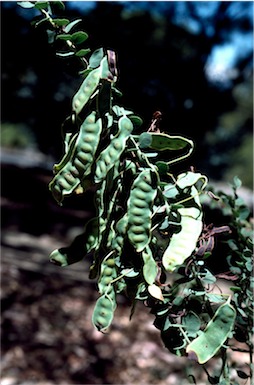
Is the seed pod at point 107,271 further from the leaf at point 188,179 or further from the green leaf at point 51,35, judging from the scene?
the green leaf at point 51,35

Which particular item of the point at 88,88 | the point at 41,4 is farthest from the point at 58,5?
the point at 88,88

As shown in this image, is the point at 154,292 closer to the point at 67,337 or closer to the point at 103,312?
the point at 103,312

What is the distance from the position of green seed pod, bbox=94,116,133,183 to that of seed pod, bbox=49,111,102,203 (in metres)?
0.01

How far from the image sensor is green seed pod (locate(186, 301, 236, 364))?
643mm

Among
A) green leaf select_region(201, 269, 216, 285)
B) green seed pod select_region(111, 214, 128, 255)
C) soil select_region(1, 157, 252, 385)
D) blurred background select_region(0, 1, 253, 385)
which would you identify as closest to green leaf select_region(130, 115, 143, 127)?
green seed pod select_region(111, 214, 128, 255)

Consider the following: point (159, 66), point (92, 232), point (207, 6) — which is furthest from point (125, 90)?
point (92, 232)

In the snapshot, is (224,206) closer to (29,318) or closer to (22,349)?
(22,349)

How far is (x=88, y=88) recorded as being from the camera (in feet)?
2.08

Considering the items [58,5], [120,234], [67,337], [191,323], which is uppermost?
[58,5]

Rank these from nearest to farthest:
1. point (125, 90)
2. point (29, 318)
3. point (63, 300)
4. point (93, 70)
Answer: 1. point (93, 70)
2. point (29, 318)
3. point (63, 300)
4. point (125, 90)

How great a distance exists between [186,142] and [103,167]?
0.38 ft

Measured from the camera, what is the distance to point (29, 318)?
6.93ft

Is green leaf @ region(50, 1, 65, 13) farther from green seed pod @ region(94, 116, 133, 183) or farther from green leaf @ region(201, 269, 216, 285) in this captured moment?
green leaf @ region(201, 269, 216, 285)

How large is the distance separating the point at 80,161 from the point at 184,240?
0.17m
